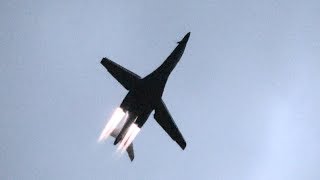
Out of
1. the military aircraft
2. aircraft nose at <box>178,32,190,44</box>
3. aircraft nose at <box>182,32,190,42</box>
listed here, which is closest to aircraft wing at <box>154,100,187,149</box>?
the military aircraft

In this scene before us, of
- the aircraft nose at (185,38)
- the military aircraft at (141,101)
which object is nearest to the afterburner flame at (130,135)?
the military aircraft at (141,101)

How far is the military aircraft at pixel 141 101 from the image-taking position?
222 ft

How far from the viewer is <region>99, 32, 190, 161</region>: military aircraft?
6762 centimetres

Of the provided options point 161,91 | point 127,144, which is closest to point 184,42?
point 161,91

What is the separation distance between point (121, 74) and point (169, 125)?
949cm

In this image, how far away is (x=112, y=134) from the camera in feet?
237

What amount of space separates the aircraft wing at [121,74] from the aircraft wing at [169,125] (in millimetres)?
5492

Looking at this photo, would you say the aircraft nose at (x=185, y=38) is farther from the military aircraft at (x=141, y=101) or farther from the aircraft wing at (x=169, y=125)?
the aircraft wing at (x=169, y=125)

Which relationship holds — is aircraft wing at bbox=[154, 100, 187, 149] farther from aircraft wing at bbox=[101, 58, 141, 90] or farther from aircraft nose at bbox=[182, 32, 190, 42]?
aircraft nose at bbox=[182, 32, 190, 42]

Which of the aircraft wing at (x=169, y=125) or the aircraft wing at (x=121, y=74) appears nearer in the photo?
the aircraft wing at (x=121, y=74)

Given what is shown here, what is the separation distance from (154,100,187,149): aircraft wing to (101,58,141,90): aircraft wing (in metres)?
5.49

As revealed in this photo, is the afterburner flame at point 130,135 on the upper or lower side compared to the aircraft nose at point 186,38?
lower

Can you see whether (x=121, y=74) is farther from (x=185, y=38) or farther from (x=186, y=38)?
(x=186, y=38)

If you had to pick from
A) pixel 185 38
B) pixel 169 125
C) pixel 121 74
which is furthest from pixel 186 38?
pixel 169 125
